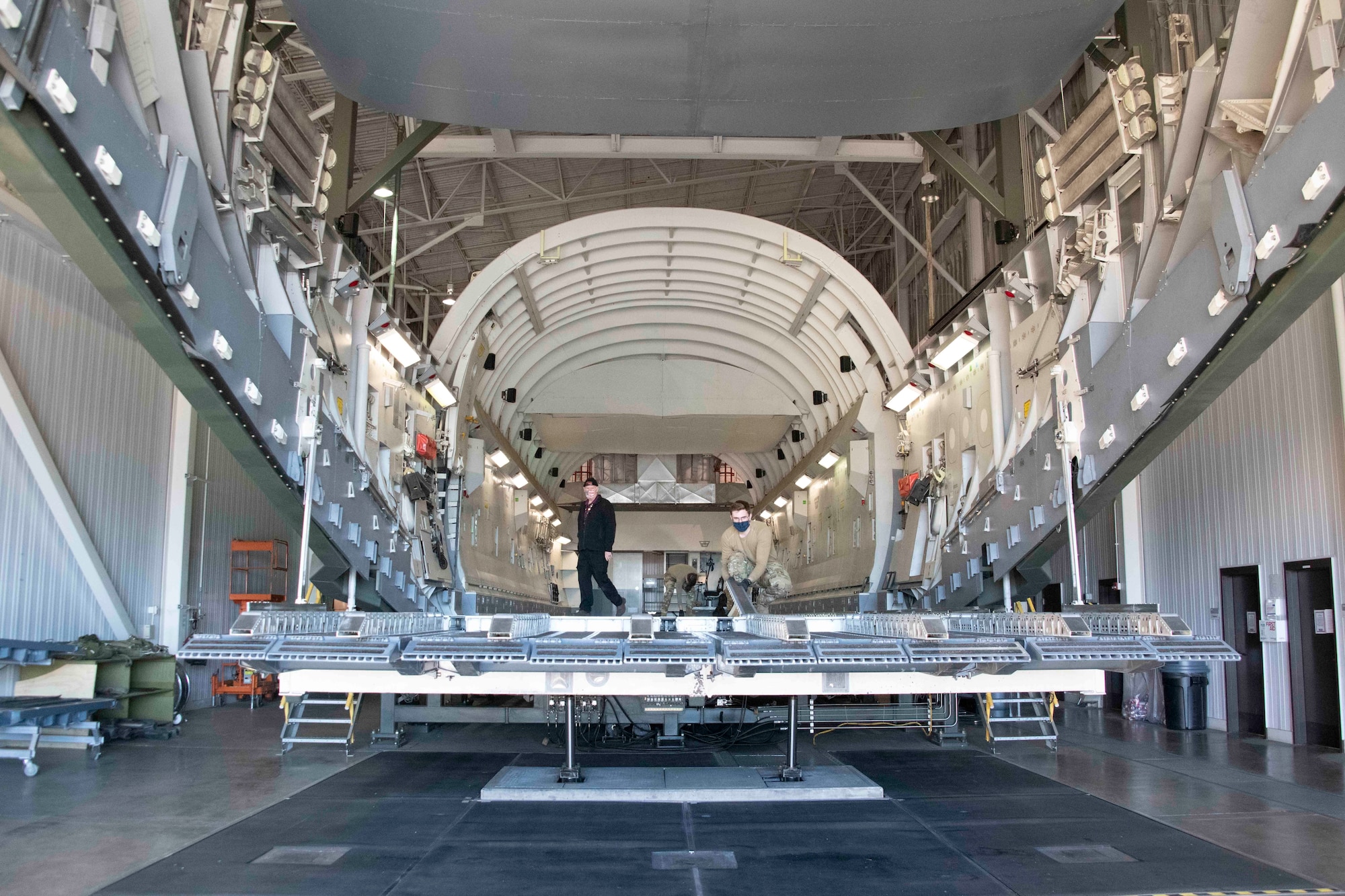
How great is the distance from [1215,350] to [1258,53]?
192 cm

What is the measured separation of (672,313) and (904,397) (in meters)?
4.67

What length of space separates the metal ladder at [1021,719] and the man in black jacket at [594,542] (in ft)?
14.1

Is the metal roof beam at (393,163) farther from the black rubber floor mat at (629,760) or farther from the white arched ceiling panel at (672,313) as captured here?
the black rubber floor mat at (629,760)

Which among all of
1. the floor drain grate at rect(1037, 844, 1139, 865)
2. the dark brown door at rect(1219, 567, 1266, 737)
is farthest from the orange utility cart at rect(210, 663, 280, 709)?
the dark brown door at rect(1219, 567, 1266, 737)

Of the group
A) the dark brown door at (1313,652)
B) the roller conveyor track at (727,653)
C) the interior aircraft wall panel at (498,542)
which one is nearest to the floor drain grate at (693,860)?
the roller conveyor track at (727,653)

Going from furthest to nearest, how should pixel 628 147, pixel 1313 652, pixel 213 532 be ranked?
pixel 213 532, pixel 628 147, pixel 1313 652

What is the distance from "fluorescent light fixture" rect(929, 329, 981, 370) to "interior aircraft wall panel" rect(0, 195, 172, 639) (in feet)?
31.9

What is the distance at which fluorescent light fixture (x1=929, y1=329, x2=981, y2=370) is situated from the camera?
10242mm

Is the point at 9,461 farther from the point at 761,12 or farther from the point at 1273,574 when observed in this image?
the point at 1273,574

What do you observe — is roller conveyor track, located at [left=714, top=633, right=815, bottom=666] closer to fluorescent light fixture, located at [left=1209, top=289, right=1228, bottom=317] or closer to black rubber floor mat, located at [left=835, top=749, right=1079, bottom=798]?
black rubber floor mat, located at [left=835, top=749, right=1079, bottom=798]

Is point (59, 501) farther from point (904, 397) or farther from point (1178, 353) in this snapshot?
point (1178, 353)

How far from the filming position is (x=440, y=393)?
39.0 feet

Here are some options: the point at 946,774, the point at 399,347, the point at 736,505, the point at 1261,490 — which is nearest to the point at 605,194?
the point at 736,505

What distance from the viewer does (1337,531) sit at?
9.11 meters
